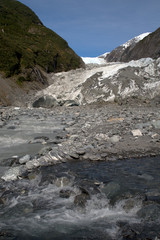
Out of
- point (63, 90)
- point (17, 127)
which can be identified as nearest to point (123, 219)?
point (17, 127)

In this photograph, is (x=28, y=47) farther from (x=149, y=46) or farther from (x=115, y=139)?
(x=149, y=46)

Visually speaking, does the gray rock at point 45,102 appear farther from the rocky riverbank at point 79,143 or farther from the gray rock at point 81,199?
the gray rock at point 81,199

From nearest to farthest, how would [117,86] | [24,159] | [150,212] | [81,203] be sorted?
[150,212], [81,203], [24,159], [117,86]

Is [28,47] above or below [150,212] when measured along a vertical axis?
above

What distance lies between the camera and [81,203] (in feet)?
16.4

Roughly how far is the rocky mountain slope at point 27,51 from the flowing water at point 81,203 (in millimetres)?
19267

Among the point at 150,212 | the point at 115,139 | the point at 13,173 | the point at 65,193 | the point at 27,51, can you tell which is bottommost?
the point at 150,212

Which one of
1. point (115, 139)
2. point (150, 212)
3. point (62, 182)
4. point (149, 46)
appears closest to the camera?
point (150, 212)

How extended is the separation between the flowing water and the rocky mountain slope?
1927 cm

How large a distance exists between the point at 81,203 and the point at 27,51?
1413 inches

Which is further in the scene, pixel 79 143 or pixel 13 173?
pixel 79 143

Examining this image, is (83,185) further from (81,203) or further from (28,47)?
(28,47)

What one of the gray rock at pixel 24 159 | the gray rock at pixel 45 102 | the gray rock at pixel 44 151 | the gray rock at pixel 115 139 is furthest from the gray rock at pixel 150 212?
the gray rock at pixel 45 102

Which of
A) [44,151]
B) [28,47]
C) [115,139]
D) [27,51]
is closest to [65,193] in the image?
[44,151]
